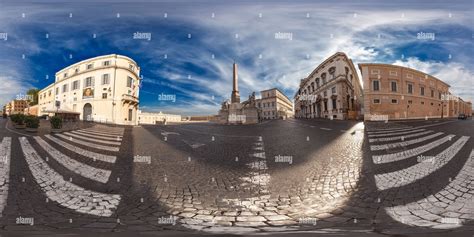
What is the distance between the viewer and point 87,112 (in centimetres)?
239

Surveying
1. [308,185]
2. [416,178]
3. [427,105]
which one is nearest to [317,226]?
[308,185]

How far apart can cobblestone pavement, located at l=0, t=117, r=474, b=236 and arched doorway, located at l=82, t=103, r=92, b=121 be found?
163 mm

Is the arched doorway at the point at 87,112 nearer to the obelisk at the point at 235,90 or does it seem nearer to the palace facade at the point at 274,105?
the obelisk at the point at 235,90

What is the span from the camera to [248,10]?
7.39 feet

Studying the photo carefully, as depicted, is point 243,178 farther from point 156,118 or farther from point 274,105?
point 156,118

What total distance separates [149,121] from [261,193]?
70.1 inches

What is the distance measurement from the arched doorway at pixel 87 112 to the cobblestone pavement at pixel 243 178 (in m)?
0.16

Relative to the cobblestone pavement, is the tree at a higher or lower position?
higher

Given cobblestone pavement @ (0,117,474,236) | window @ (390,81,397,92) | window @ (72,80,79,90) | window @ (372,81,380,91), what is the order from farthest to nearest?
window @ (72,80,79,90)
window @ (372,81,380,91)
window @ (390,81,397,92)
cobblestone pavement @ (0,117,474,236)

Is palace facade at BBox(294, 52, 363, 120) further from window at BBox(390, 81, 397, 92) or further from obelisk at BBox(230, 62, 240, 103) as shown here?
obelisk at BBox(230, 62, 240, 103)

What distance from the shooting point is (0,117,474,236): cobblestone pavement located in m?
1.62

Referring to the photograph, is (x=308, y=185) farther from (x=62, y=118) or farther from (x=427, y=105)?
(x=62, y=118)

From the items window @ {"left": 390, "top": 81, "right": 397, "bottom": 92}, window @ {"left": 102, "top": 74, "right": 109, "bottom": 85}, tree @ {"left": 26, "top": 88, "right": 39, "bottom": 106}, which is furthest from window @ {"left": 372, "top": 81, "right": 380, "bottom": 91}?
tree @ {"left": 26, "top": 88, "right": 39, "bottom": 106}

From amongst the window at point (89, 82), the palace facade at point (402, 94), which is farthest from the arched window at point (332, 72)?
the window at point (89, 82)
